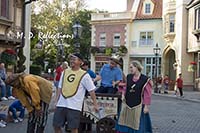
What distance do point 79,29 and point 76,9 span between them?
35.8m

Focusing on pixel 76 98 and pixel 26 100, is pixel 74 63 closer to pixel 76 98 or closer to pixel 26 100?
pixel 76 98

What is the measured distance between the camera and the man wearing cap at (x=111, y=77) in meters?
10.0

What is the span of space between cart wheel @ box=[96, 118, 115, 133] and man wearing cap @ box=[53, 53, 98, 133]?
238 cm

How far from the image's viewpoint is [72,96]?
7016mm

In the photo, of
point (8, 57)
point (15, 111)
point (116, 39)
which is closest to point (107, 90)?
point (15, 111)

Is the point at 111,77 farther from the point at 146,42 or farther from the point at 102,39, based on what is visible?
the point at 102,39

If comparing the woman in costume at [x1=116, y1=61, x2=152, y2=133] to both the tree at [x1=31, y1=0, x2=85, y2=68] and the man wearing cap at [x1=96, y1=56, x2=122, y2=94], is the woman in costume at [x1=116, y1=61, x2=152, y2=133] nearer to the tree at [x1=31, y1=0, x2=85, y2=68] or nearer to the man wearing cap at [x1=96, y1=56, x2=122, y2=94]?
the man wearing cap at [x1=96, y1=56, x2=122, y2=94]

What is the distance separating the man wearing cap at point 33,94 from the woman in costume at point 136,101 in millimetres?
1460

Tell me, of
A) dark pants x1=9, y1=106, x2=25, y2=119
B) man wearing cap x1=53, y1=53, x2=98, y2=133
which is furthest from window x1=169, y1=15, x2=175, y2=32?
man wearing cap x1=53, y1=53, x2=98, y2=133

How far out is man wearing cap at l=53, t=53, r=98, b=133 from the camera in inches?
275

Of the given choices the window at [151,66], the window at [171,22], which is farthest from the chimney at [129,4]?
the window at [171,22]

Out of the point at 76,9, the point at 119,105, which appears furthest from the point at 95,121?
the point at 76,9

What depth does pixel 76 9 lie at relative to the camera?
180 feet

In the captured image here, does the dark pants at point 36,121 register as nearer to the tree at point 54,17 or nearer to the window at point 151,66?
the window at point 151,66
